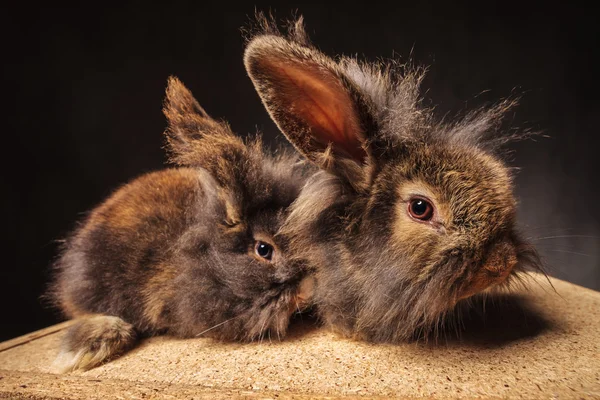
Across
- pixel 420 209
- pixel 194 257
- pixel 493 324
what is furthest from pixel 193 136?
pixel 493 324

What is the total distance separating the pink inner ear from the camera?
1.78 m

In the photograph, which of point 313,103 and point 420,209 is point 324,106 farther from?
point 420,209

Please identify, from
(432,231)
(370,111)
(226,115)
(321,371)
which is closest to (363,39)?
(226,115)

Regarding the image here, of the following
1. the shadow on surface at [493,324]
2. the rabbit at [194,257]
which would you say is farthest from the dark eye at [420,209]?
the rabbit at [194,257]

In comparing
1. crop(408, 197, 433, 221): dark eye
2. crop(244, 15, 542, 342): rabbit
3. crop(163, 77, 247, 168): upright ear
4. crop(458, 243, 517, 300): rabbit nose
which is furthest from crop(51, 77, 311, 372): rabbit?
crop(458, 243, 517, 300): rabbit nose

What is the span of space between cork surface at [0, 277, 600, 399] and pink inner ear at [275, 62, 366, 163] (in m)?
0.70

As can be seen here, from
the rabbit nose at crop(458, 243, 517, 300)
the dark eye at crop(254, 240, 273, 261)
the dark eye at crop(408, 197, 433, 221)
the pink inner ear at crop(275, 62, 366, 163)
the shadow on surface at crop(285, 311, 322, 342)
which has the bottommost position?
the shadow on surface at crop(285, 311, 322, 342)

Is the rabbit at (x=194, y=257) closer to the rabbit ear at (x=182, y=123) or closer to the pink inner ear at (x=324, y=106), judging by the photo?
the rabbit ear at (x=182, y=123)

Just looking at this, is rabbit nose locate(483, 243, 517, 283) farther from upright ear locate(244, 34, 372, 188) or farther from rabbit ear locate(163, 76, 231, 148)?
rabbit ear locate(163, 76, 231, 148)

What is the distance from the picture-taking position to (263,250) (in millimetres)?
2037

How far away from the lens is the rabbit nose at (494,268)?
1.67 meters

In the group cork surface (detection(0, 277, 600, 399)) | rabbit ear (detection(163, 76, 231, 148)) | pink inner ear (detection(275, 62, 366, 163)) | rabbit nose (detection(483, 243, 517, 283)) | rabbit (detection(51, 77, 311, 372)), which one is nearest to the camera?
cork surface (detection(0, 277, 600, 399))

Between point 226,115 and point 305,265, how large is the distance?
1929 mm

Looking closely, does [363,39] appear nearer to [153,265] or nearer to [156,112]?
[156,112]
